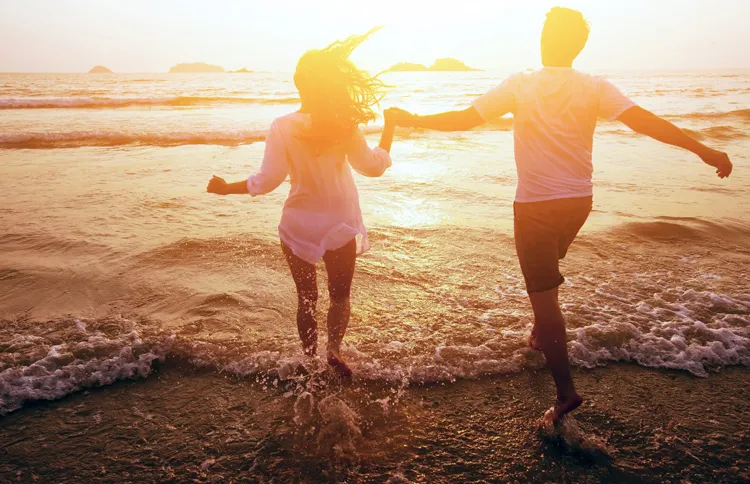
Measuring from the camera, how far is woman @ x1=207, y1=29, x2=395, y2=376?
276 centimetres

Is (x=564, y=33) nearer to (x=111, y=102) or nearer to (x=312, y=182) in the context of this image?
(x=312, y=182)

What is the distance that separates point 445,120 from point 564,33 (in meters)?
0.80

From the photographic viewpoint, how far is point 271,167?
2879mm

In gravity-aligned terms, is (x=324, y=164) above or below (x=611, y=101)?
below

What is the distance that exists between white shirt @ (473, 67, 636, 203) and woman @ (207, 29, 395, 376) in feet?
2.34

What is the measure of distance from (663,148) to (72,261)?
12528 mm

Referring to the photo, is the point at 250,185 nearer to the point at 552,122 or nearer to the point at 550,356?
the point at 552,122

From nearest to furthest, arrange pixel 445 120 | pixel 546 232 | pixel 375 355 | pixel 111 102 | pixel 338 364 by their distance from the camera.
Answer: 1. pixel 546 232
2. pixel 445 120
3. pixel 338 364
4. pixel 375 355
5. pixel 111 102

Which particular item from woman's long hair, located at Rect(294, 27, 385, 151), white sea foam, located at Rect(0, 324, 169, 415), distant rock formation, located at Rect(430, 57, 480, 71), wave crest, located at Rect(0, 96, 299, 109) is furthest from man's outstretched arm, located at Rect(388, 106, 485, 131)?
distant rock formation, located at Rect(430, 57, 480, 71)

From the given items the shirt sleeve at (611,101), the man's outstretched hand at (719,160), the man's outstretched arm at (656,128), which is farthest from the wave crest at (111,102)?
the man's outstretched hand at (719,160)

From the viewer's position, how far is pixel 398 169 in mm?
10383

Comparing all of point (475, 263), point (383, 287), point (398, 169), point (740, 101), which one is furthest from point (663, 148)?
point (740, 101)

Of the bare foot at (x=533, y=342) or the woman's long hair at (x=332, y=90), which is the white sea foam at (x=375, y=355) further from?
the woman's long hair at (x=332, y=90)

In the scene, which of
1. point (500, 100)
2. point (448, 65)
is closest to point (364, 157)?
point (500, 100)
